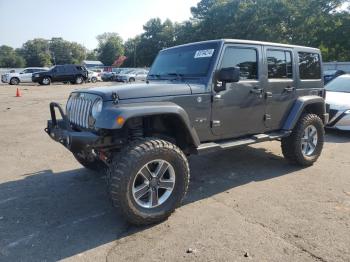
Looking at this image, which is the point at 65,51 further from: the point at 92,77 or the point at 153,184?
the point at 153,184

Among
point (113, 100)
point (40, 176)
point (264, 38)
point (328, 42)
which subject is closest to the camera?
point (113, 100)

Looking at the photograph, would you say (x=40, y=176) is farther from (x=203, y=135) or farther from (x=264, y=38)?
(x=264, y=38)

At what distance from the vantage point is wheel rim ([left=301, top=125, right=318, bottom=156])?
5793mm

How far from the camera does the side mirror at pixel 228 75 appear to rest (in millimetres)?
4086

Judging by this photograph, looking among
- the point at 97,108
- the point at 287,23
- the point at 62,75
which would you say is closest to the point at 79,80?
the point at 62,75

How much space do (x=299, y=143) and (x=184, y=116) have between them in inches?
101

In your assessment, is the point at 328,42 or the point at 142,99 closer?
the point at 142,99

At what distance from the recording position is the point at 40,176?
5336mm

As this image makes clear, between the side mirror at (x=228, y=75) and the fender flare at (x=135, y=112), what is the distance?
70 centimetres

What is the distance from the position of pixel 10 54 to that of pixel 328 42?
292ft

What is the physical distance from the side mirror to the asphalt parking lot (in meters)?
1.55

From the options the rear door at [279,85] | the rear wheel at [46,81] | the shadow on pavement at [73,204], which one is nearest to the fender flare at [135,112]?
the shadow on pavement at [73,204]

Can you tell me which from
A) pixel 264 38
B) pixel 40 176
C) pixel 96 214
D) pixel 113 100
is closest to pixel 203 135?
pixel 113 100

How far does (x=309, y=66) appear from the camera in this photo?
586cm
